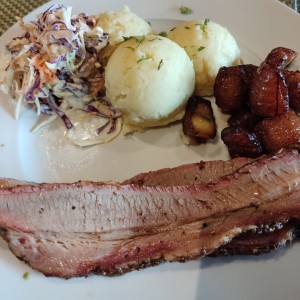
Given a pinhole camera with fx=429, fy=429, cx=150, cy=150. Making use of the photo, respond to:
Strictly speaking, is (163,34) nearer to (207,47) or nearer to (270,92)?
(207,47)

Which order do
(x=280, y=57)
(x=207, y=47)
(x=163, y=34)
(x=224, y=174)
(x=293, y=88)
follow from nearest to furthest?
(x=224, y=174)
(x=293, y=88)
(x=280, y=57)
(x=207, y=47)
(x=163, y=34)

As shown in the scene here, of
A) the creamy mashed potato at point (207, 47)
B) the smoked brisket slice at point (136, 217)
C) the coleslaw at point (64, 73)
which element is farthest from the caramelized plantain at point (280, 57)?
the coleslaw at point (64, 73)

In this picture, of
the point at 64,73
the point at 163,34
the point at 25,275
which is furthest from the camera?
the point at 163,34

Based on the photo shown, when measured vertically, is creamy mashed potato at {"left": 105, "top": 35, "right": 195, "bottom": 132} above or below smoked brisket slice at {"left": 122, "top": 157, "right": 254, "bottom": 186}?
above

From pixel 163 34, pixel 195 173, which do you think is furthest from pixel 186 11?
pixel 195 173

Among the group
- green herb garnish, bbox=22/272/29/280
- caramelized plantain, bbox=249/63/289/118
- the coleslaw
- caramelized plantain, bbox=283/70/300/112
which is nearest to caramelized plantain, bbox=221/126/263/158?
caramelized plantain, bbox=249/63/289/118

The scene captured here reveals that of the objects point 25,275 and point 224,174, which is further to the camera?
point 224,174

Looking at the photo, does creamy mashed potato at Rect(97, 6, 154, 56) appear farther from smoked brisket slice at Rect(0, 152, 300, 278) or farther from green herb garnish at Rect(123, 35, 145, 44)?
smoked brisket slice at Rect(0, 152, 300, 278)

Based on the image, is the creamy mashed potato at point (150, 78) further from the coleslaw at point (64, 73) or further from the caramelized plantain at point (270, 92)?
the caramelized plantain at point (270, 92)
